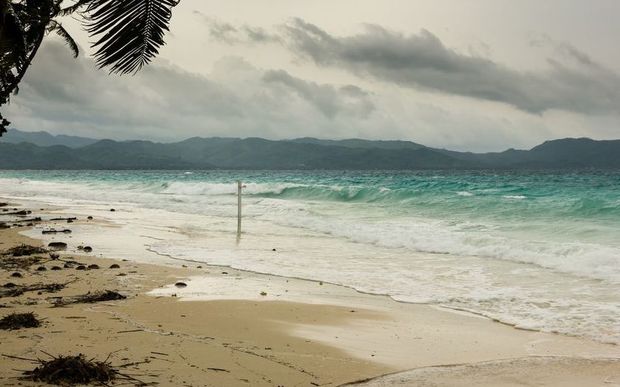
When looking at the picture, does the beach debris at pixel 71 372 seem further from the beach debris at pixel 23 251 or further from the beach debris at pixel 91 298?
the beach debris at pixel 23 251

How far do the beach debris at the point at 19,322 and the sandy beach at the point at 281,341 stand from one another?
0.37 feet

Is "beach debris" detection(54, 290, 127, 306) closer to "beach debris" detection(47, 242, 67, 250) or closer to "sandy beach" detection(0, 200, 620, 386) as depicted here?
"sandy beach" detection(0, 200, 620, 386)

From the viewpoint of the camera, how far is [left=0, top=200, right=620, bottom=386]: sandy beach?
4656 mm

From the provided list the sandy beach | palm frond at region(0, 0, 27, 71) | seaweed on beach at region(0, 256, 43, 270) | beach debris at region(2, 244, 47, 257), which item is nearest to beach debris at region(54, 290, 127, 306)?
the sandy beach

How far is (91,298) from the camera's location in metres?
7.05

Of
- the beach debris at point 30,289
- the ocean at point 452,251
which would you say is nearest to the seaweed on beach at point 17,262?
the beach debris at point 30,289

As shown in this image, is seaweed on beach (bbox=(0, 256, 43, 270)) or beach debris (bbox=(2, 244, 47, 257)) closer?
seaweed on beach (bbox=(0, 256, 43, 270))

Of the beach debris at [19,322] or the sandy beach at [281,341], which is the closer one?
the sandy beach at [281,341]

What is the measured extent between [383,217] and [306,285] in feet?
41.5

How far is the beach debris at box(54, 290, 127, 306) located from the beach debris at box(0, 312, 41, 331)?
3.78 feet

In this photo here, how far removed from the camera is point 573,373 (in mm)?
4941

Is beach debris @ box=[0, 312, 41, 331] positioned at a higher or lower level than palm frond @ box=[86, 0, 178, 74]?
lower

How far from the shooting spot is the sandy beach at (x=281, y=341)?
4.66 meters

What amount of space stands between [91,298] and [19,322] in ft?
5.11
